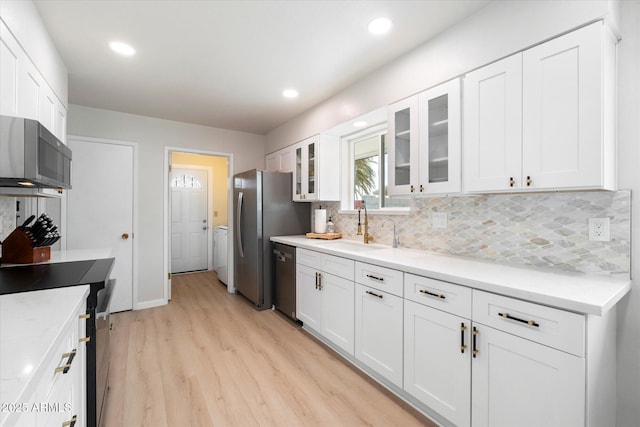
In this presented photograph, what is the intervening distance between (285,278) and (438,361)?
6.76 ft

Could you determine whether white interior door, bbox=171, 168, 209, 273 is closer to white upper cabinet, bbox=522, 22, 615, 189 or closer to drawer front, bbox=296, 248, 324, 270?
drawer front, bbox=296, 248, 324, 270

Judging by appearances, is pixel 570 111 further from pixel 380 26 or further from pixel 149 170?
pixel 149 170

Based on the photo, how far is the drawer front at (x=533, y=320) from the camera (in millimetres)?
1168

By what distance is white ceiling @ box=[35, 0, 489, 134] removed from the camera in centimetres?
185

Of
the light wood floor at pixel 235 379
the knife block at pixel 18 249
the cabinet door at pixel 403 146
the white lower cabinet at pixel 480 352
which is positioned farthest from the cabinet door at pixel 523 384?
the knife block at pixel 18 249

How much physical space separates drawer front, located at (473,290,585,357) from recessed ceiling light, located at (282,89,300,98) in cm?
256

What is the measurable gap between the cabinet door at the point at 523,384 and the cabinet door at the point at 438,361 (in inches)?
2.3

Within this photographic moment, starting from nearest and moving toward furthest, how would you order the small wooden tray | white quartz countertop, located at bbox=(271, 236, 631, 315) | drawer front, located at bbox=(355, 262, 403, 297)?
1. white quartz countertop, located at bbox=(271, 236, 631, 315)
2. drawer front, located at bbox=(355, 262, 403, 297)
3. the small wooden tray

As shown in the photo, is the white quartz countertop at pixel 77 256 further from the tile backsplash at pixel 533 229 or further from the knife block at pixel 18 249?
the tile backsplash at pixel 533 229

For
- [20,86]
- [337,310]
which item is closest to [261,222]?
[337,310]

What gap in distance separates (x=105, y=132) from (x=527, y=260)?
4.50 meters

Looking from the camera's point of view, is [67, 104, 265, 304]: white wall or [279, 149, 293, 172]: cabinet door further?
[279, 149, 293, 172]: cabinet door

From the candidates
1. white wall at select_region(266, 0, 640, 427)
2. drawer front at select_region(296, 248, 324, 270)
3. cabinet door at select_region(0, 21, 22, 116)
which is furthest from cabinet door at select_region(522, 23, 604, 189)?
cabinet door at select_region(0, 21, 22, 116)

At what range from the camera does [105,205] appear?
3.63 metres
